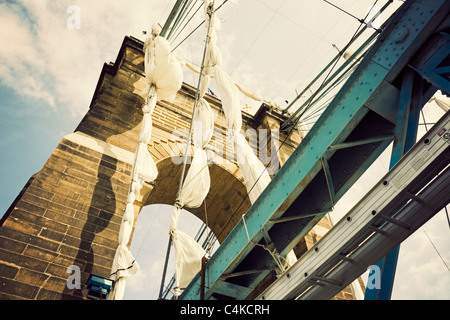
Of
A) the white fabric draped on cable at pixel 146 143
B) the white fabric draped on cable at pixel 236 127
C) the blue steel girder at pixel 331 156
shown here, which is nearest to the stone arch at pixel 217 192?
the white fabric draped on cable at pixel 146 143

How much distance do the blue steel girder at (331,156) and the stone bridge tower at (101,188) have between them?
2838 millimetres

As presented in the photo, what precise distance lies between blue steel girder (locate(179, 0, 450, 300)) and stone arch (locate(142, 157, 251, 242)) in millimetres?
5259

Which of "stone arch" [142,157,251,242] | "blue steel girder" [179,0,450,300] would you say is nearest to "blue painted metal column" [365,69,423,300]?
"blue steel girder" [179,0,450,300]

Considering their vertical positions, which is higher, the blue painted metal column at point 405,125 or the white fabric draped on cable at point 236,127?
the white fabric draped on cable at point 236,127

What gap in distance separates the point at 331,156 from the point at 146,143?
5050 mm

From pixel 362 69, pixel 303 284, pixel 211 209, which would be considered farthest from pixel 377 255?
pixel 211 209

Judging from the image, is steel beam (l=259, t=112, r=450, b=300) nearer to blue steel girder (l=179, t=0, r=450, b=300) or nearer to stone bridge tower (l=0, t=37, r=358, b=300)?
blue steel girder (l=179, t=0, r=450, b=300)

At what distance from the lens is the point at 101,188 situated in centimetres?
775

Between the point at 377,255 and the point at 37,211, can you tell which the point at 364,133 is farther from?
the point at 37,211

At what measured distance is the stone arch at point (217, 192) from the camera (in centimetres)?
1080

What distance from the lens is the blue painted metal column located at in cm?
376

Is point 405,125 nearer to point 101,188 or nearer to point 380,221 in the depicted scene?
point 380,221

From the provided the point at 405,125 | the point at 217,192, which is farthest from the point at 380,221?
the point at 217,192

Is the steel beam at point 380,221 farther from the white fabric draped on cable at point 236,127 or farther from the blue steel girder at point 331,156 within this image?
the white fabric draped on cable at point 236,127
